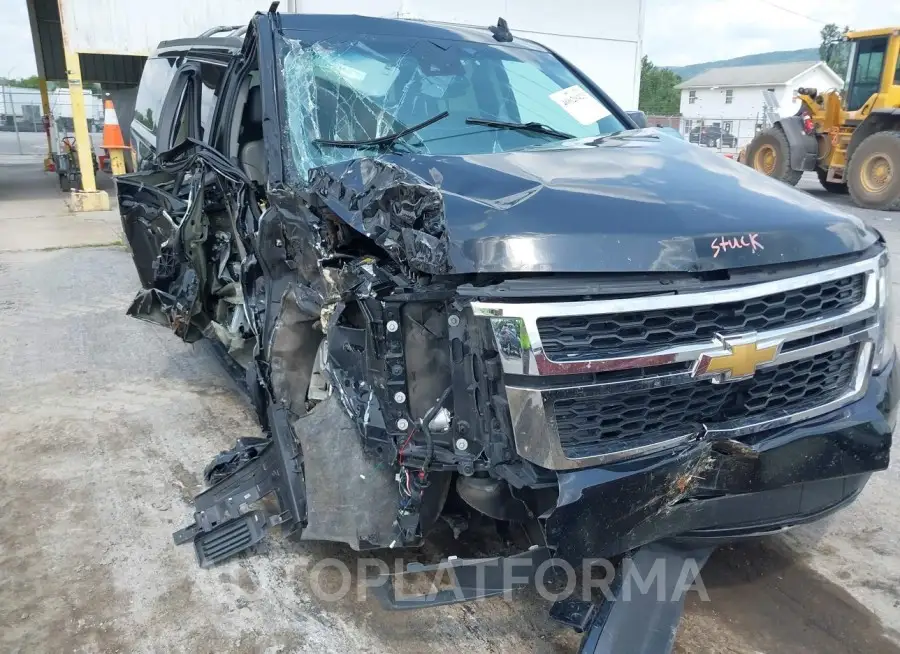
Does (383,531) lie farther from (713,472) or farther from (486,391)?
(713,472)

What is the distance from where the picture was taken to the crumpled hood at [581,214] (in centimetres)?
204

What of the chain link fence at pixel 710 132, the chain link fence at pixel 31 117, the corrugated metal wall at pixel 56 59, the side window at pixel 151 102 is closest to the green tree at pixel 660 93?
the chain link fence at pixel 710 132

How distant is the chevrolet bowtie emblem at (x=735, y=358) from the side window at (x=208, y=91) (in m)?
3.05

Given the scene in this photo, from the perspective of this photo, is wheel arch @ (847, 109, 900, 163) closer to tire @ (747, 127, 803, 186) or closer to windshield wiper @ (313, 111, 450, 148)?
tire @ (747, 127, 803, 186)

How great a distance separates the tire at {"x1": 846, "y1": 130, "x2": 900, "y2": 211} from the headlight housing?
1134 centimetres

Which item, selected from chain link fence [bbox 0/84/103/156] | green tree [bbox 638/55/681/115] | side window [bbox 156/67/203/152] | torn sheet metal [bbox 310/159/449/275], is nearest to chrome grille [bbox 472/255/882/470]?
torn sheet metal [bbox 310/159/449/275]

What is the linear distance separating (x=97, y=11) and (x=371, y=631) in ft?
39.0

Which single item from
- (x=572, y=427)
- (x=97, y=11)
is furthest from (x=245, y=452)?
(x=97, y=11)

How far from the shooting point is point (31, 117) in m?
35.9

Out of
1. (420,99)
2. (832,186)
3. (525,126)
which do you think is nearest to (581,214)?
(525,126)

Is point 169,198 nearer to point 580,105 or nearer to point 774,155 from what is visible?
point 580,105

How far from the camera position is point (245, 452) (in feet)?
10.4

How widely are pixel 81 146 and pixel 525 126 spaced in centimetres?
1110

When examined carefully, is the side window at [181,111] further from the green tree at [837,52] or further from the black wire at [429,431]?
the green tree at [837,52]
